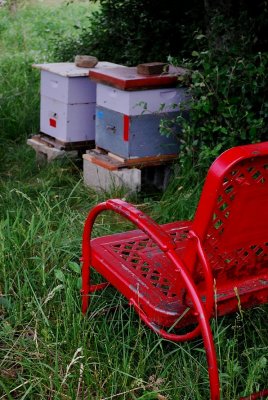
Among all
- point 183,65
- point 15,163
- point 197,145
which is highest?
point 183,65

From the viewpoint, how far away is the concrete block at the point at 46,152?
5.23 m

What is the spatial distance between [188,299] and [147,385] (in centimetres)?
35

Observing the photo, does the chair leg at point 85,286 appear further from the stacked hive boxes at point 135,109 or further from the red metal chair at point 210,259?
→ the stacked hive boxes at point 135,109

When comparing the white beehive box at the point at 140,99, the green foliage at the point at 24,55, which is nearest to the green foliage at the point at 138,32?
the green foliage at the point at 24,55

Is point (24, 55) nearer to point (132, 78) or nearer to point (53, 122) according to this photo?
point (53, 122)

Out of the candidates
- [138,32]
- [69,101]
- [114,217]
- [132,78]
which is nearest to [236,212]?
[114,217]

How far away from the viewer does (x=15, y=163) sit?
18.1 feet

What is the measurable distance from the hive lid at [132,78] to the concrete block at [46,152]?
→ 61 cm

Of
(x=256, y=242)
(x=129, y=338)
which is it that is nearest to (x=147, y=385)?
(x=129, y=338)

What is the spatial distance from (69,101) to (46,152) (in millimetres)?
446

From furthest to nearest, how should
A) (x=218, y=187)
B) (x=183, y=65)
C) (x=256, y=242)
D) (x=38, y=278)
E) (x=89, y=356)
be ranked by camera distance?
(x=183, y=65) → (x=38, y=278) → (x=89, y=356) → (x=256, y=242) → (x=218, y=187)

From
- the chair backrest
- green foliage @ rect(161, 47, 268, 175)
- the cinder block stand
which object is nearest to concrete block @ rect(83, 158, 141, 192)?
the cinder block stand

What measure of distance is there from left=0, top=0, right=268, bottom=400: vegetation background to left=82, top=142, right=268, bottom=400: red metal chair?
0.60 ft

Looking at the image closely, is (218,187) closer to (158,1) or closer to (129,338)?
(129,338)
